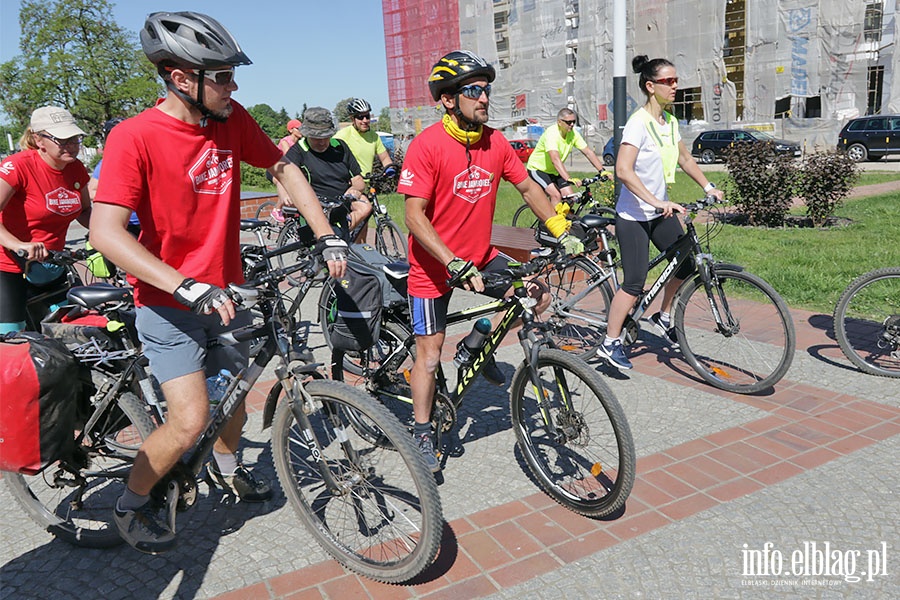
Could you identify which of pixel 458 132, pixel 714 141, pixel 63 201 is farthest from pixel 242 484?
pixel 714 141

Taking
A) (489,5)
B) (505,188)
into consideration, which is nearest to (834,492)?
(505,188)

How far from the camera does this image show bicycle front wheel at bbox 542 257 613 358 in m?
5.70

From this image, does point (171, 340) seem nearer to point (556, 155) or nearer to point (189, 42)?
point (189, 42)

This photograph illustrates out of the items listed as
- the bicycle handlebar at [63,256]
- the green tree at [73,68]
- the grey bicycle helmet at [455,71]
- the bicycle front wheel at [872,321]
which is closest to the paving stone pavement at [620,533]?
the bicycle front wheel at [872,321]

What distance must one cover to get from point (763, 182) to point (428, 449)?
31.8ft

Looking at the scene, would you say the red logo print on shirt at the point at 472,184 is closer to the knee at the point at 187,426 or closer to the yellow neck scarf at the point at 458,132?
the yellow neck scarf at the point at 458,132

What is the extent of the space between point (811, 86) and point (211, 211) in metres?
34.0

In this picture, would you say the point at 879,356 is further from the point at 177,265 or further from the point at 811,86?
the point at 811,86

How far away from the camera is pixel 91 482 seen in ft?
11.1

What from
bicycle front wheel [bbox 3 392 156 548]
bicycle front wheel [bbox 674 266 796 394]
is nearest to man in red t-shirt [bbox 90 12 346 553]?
bicycle front wheel [bbox 3 392 156 548]

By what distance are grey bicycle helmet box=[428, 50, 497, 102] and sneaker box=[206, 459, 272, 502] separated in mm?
2101

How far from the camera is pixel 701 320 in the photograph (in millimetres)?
5082

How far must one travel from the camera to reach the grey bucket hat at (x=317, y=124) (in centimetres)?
693

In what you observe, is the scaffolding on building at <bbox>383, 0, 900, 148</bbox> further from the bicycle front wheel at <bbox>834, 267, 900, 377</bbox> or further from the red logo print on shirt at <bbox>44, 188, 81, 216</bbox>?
the red logo print on shirt at <bbox>44, 188, 81, 216</bbox>
